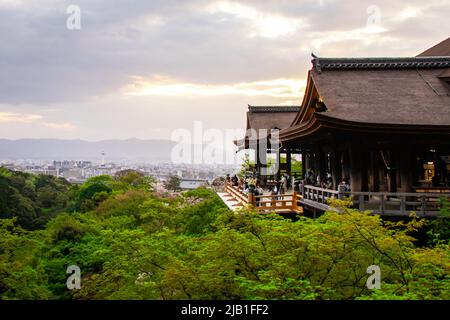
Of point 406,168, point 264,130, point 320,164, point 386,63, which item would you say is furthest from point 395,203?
point 264,130

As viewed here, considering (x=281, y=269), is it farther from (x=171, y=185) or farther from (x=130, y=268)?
(x=171, y=185)

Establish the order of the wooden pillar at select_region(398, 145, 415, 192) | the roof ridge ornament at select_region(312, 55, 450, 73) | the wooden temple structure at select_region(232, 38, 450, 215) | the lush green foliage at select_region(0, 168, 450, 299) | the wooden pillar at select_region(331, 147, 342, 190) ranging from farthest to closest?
the roof ridge ornament at select_region(312, 55, 450, 73) → the wooden pillar at select_region(331, 147, 342, 190) → the wooden pillar at select_region(398, 145, 415, 192) → the wooden temple structure at select_region(232, 38, 450, 215) → the lush green foliage at select_region(0, 168, 450, 299)

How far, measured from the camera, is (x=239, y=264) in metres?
9.55

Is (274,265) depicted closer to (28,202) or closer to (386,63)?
(386,63)

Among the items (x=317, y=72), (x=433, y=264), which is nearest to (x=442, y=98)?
(x=317, y=72)

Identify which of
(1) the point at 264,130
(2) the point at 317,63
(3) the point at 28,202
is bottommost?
(3) the point at 28,202

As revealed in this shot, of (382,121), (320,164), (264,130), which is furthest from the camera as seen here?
(264,130)

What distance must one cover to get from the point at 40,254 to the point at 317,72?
64.2 ft

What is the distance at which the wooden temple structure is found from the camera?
15.5m

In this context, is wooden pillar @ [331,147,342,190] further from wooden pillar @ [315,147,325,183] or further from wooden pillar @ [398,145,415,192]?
wooden pillar @ [398,145,415,192]

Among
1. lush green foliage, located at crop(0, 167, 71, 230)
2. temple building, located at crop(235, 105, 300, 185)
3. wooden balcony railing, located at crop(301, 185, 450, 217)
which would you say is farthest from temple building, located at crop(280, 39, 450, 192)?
lush green foliage, located at crop(0, 167, 71, 230)

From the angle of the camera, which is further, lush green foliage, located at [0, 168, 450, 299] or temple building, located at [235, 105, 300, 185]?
temple building, located at [235, 105, 300, 185]

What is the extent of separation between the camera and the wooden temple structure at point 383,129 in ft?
50.7

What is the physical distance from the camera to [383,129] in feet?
50.6
